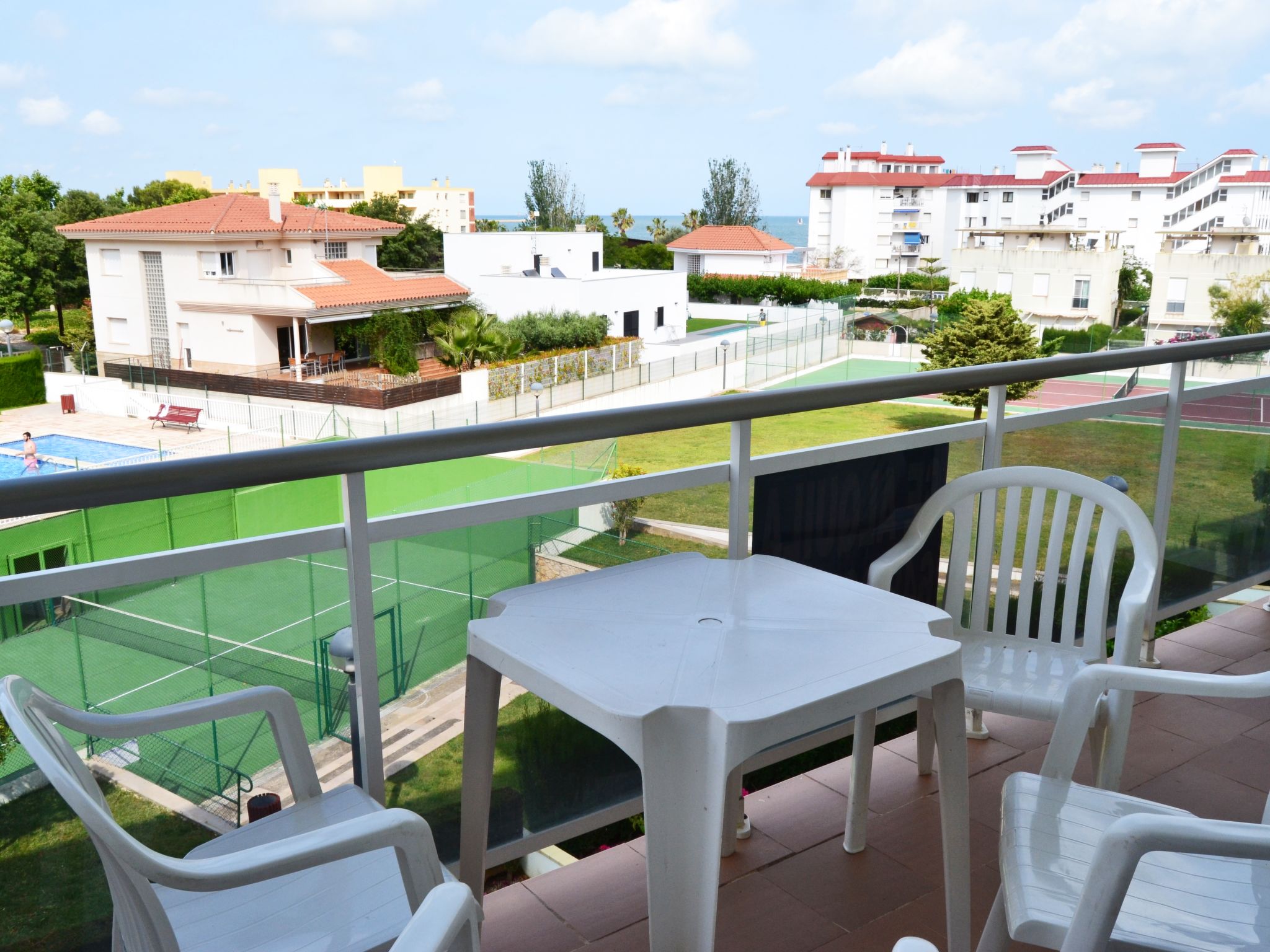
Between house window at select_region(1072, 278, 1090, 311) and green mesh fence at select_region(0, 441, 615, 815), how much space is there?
2183 inches

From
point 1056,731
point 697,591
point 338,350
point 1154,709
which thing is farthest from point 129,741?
point 338,350

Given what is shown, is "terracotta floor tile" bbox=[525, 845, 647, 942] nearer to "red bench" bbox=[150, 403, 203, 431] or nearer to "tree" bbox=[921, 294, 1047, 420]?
"tree" bbox=[921, 294, 1047, 420]

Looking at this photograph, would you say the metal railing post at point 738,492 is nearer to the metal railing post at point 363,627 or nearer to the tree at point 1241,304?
the metal railing post at point 363,627

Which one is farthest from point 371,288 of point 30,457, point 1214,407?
point 1214,407

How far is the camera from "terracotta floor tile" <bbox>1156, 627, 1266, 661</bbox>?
339cm

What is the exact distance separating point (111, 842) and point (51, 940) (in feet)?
2.10

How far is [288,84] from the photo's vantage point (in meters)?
122

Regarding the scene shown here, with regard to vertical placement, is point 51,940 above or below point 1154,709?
above

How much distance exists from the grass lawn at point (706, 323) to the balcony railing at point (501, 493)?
174 feet

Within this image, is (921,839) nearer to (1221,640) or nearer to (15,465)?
(1221,640)

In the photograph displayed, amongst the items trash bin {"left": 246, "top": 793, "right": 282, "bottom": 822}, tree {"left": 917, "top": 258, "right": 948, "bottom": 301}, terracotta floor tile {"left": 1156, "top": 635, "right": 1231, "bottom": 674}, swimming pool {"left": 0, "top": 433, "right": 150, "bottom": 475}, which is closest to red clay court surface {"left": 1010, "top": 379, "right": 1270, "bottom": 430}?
terracotta floor tile {"left": 1156, "top": 635, "right": 1231, "bottom": 674}

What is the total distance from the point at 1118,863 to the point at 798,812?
4.26ft

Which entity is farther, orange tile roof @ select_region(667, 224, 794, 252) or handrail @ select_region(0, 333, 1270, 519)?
orange tile roof @ select_region(667, 224, 794, 252)

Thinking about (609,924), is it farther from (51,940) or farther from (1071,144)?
(1071,144)
